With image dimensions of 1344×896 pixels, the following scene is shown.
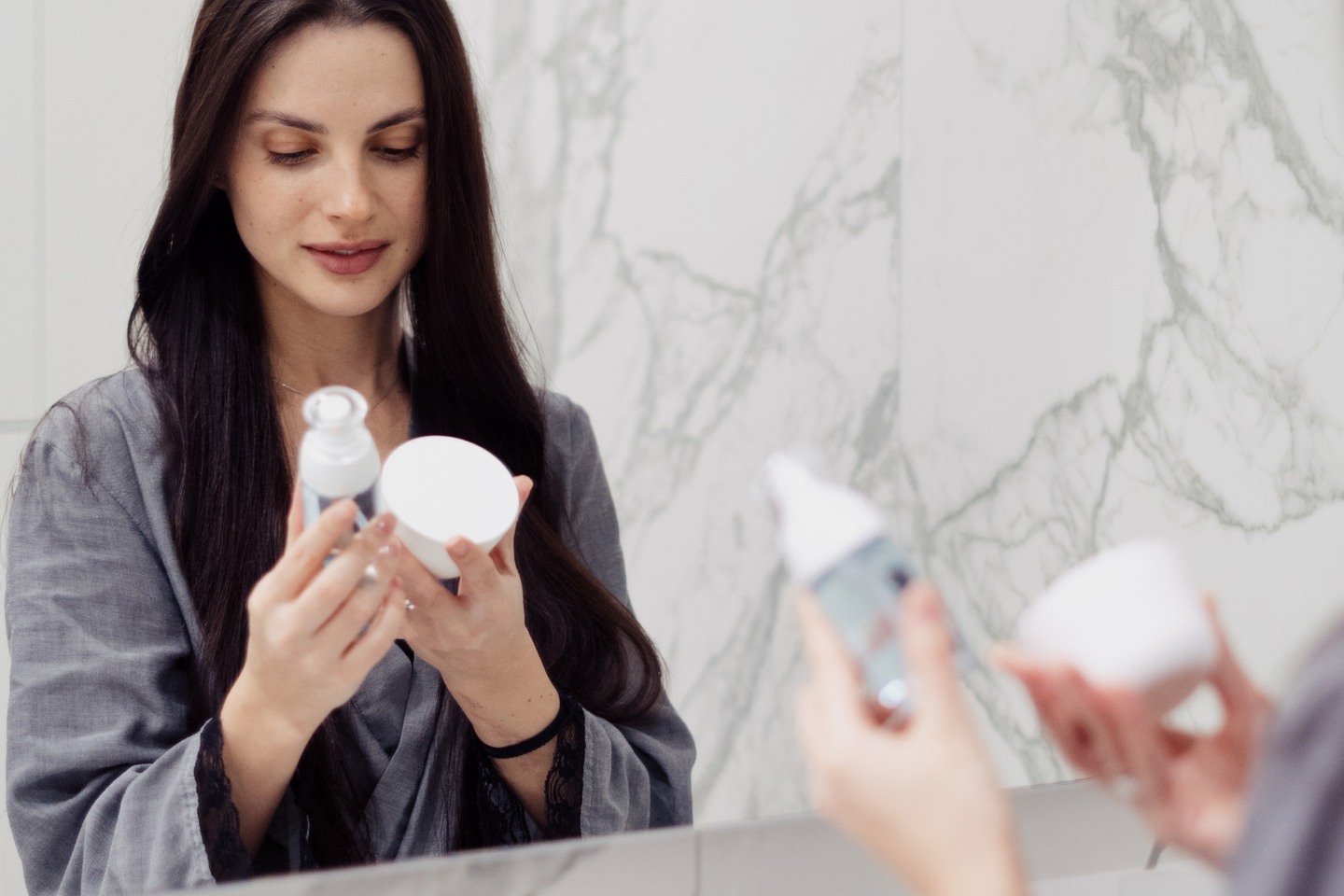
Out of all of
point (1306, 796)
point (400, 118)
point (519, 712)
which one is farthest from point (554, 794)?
point (1306, 796)

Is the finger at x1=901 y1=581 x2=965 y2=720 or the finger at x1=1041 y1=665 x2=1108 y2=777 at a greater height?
the finger at x1=901 y1=581 x2=965 y2=720

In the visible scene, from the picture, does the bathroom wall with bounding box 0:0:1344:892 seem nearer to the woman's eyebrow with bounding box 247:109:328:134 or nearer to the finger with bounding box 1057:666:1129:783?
the woman's eyebrow with bounding box 247:109:328:134

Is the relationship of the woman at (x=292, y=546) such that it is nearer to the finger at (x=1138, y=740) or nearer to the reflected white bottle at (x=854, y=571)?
the reflected white bottle at (x=854, y=571)

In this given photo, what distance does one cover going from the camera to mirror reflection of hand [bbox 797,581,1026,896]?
344mm

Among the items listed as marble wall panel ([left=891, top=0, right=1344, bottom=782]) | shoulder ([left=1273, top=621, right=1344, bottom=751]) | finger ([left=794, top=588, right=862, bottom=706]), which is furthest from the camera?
marble wall panel ([left=891, top=0, right=1344, bottom=782])

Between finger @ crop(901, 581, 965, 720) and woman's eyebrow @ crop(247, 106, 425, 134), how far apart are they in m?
0.40

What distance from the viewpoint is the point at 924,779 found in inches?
13.7

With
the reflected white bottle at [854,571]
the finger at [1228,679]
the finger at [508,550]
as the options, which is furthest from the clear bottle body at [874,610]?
the finger at [508,550]

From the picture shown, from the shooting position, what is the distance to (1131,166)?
798mm

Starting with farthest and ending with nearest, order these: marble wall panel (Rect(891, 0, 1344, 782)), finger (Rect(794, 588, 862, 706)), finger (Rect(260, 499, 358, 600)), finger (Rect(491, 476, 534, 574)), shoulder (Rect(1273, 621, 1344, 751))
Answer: marble wall panel (Rect(891, 0, 1344, 782)) → finger (Rect(491, 476, 534, 574)) → finger (Rect(260, 499, 358, 600)) → finger (Rect(794, 588, 862, 706)) → shoulder (Rect(1273, 621, 1344, 751))

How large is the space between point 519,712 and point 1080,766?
0.31 m

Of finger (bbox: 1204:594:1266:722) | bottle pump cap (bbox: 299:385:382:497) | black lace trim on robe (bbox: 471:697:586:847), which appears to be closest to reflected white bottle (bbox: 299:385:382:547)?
bottle pump cap (bbox: 299:385:382:497)

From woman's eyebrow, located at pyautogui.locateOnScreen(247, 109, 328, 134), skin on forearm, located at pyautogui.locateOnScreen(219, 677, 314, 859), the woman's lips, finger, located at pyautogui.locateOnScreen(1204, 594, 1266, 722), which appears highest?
woman's eyebrow, located at pyautogui.locateOnScreen(247, 109, 328, 134)

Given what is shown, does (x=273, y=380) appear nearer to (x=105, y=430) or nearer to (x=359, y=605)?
(x=105, y=430)
